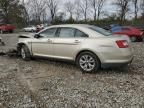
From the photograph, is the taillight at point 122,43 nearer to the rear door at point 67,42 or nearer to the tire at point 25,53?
the rear door at point 67,42

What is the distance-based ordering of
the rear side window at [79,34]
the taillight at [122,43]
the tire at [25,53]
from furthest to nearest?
the tire at [25,53]
the rear side window at [79,34]
the taillight at [122,43]

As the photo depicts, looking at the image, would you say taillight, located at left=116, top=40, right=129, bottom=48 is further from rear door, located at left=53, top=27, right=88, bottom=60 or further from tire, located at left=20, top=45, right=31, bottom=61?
tire, located at left=20, top=45, right=31, bottom=61

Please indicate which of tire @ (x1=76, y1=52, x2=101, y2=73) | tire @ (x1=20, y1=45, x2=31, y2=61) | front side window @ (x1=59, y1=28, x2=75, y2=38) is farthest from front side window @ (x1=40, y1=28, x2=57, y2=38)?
tire @ (x1=76, y1=52, x2=101, y2=73)

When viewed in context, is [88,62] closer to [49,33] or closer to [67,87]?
[67,87]

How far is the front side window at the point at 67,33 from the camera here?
7607 millimetres

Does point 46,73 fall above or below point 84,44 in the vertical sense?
below

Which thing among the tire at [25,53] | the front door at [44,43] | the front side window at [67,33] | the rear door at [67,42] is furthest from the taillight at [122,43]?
the tire at [25,53]

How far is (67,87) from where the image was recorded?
576 centimetres

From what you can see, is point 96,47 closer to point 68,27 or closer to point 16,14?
point 68,27

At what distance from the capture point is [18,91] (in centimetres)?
550

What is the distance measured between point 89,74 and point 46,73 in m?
1.31

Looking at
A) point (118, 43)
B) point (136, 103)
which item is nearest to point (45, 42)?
point (118, 43)

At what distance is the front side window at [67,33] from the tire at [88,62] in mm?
783

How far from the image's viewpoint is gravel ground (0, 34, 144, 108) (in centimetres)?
474
